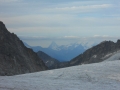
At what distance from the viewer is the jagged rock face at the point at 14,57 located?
39688 mm

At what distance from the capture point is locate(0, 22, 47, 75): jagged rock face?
3969 cm

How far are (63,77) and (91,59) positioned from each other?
59013mm

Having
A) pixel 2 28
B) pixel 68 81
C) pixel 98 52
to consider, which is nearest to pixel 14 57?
pixel 2 28

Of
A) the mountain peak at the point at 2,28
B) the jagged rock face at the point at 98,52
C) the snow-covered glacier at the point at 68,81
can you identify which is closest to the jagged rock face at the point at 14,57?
the mountain peak at the point at 2,28

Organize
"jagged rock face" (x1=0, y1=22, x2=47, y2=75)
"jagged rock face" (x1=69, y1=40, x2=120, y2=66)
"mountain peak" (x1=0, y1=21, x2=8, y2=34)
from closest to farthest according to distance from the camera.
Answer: "jagged rock face" (x1=0, y1=22, x2=47, y2=75)
"mountain peak" (x1=0, y1=21, x2=8, y2=34)
"jagged rock face" (x1=69, y1=40, x2=120, y2=66)

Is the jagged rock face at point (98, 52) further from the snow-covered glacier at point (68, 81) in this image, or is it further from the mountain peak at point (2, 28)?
the snow-covered glacier at point (68, 81)

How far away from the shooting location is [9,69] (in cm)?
3872

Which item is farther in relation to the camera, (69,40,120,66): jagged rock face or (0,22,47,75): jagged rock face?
(69,40,120,66): jagged rock face

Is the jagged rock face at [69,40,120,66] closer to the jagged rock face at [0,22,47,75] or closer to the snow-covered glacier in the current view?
the jagged rock face at [0,22,47,75]

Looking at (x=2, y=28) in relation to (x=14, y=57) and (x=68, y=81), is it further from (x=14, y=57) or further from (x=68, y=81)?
(x=68, y=81)

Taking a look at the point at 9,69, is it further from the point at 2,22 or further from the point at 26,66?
the point at 2,22

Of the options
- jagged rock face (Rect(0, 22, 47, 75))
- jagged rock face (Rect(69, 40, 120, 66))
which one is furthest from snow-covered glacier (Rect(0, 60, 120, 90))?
jagged rock face (Rect(69, 40, 120, 66))

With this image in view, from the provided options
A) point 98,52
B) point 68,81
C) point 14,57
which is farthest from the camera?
point 98,52

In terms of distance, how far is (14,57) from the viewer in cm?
4309
